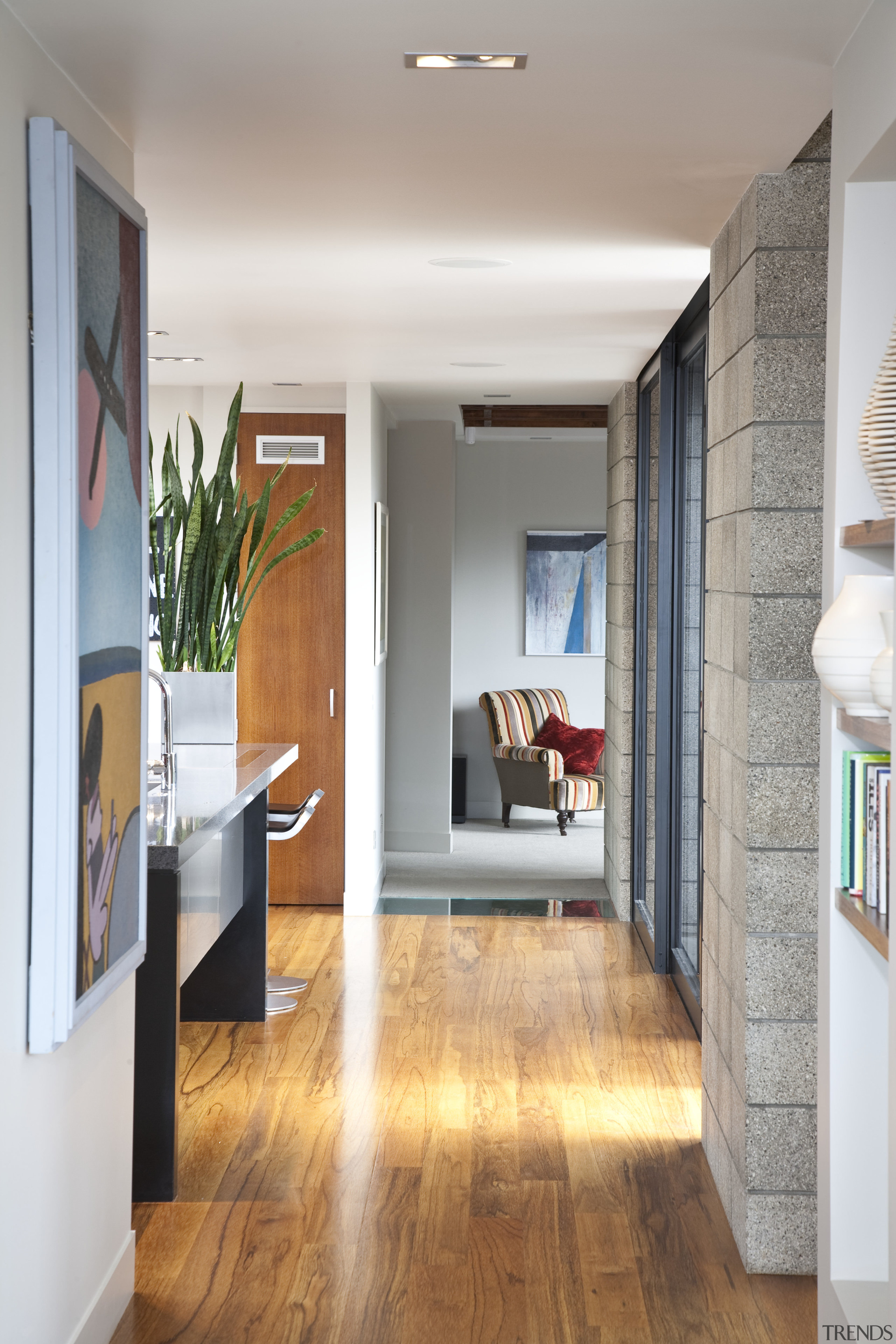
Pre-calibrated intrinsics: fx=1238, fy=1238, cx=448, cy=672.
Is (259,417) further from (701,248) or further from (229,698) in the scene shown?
(701,248)

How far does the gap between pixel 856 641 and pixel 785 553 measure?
818 mm

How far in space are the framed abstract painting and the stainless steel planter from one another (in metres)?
1.85

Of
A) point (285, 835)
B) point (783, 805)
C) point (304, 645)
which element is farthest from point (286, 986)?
point (783, 805)

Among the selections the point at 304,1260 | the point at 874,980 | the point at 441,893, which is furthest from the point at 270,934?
the point at 874,980

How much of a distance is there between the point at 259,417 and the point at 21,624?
4.45m

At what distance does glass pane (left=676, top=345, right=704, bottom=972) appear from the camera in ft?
14.4

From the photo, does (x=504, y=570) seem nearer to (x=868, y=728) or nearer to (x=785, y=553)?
(x=785, y=553)

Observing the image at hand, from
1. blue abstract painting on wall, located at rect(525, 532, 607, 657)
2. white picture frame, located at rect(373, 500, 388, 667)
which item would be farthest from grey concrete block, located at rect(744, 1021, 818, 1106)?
blue abstract painting on wall, located at rect(525, 532, 607, 657)

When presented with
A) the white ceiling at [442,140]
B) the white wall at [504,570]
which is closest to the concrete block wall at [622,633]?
the white ceiling at [442,140]

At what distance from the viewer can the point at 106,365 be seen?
2.24m

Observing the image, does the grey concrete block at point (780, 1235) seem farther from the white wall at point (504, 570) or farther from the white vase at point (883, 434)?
the white wall at point (504, 570)

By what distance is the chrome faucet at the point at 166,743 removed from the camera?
11.9 feet

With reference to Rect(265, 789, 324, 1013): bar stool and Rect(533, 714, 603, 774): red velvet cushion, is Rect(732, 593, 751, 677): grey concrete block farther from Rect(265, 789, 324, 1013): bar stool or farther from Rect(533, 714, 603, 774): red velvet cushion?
Rect(533, 714, 603, 774): red velvet cushion

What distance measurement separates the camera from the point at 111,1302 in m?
2.48
